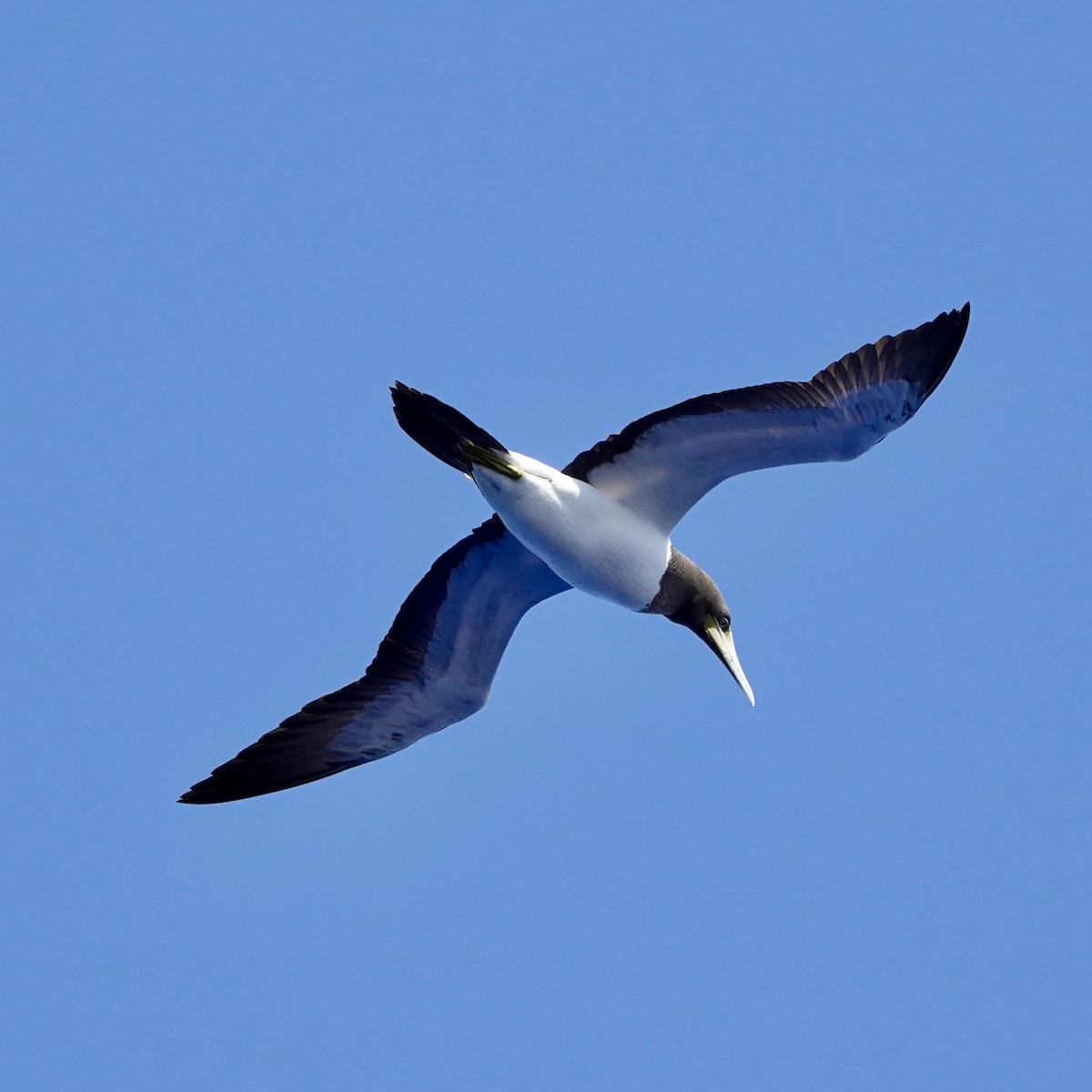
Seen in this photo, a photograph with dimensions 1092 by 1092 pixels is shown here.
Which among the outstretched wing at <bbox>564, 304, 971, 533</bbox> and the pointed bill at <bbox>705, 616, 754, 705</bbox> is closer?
the outstretched wing at <bbox>564, 304, 971, 533</bbox>

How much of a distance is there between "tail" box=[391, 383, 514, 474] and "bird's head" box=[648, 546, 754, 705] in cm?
189

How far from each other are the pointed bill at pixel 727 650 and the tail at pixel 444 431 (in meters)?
2.43

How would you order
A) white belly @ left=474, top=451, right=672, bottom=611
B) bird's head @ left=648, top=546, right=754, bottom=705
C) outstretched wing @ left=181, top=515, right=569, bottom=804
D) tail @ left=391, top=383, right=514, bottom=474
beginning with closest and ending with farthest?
tail @ left=391, top=383, right=514, bottom=474 < white belly @ left=474, top=451, right=672, bottom=611 < bird's head @ left=648, top=546, right=754, bottom=705 < outstretched wing @ left=181, top=515, right=569, bottom=804

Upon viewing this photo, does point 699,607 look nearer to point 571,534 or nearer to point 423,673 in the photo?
point 571,534

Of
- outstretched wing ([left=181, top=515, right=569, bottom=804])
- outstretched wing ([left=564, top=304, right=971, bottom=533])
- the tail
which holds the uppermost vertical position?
the tail

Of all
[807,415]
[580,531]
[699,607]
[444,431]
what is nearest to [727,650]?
[699,607]

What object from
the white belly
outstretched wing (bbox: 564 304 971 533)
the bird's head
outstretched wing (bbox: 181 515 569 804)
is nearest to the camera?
outstretched wing (bbox: 564 304 971 533)

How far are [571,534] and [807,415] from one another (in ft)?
6.64

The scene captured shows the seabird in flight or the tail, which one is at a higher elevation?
the tail

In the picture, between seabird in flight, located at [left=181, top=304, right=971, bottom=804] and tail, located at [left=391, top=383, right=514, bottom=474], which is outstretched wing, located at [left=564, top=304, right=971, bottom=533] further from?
tail, located at [left=391, top=383, right=514, bottom=474]

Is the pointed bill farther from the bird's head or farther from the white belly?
the white belly

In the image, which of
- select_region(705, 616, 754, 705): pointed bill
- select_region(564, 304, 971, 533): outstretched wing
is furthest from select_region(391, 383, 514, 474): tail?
select_region(705, 616, 754, 705): pointed bill

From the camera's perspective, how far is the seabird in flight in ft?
43.2

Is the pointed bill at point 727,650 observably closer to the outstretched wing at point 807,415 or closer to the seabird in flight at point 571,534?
the seabird in flight at point 571,534
